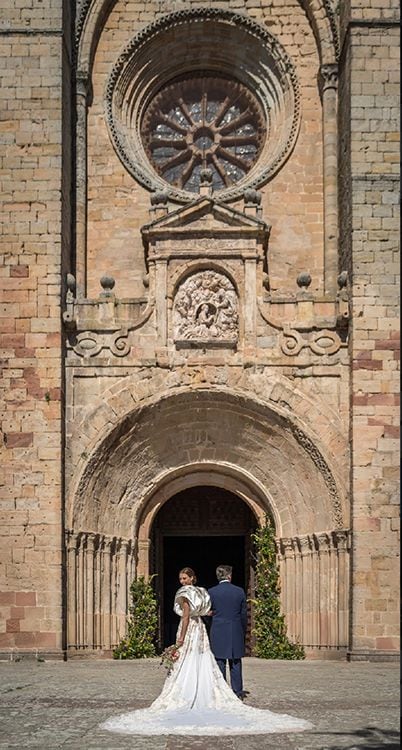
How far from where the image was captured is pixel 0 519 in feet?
51.6

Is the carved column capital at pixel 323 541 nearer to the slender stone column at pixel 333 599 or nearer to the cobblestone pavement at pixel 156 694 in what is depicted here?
the slender stone column at pixel 333 599

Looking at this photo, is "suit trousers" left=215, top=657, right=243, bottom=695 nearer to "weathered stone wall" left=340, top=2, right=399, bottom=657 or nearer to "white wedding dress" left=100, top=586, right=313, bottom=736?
"white wedding dress" left=100, top=586, right=313, bottom=736

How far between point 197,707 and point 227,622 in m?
1.33

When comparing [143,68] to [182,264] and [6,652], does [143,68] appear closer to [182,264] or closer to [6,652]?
[182,264]

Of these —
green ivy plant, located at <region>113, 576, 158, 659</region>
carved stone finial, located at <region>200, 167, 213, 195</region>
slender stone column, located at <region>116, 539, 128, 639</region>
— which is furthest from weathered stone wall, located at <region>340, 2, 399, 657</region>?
slender stone column, located at <region>116, 539, 128, 639</region>

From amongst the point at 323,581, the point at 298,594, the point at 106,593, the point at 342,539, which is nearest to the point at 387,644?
the point at 323,581

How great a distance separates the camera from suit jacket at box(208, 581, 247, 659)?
10.8 m

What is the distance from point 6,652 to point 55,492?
198cm

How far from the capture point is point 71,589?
1590 centimetres

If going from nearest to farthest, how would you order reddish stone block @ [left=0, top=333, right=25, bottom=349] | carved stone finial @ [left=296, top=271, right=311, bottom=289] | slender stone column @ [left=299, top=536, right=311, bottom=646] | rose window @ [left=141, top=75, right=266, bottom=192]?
reddish stone block @ [left=0, top=333, right=25, bottom=349]
slender stone column @ [left=299, top=536, right=311, bottom=646]
carved stone finial @ [left=296, top=271, right=311, bottom=289]
rose window @ [left=141, top=75, right=266, bottom=192]

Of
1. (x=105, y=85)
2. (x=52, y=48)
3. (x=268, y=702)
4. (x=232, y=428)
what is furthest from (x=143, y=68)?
(x=268, y=702)

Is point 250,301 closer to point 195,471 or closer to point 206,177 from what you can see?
point 206,177

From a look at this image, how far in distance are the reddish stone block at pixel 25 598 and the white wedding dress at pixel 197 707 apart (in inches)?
230

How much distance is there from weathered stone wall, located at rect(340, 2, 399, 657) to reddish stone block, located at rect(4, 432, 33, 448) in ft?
12.9
